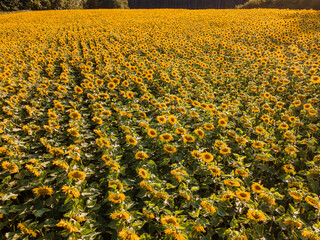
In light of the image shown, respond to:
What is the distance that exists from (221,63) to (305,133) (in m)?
5.12

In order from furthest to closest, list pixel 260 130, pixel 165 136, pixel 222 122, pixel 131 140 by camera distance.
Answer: pixel 222 122, pixel 260 130, pixel 165 136, pixel 131 140

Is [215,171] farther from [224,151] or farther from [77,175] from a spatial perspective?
[77,175]

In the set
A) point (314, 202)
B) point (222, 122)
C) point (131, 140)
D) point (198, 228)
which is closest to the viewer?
point (198, 228)

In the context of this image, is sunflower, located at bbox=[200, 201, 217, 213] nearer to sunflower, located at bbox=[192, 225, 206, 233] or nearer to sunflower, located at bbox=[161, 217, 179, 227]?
sunflower, located at bbox=[192, 225, 206, 233]

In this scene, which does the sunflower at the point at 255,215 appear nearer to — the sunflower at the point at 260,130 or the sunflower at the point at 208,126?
the sunflower at the point at 208,126

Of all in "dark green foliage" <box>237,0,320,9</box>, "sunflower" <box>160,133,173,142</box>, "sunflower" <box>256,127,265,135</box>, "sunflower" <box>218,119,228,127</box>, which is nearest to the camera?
"sunflower" <box>160,133,173,142</box>

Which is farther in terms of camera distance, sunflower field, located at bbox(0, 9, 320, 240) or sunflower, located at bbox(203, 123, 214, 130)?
sunflower, located at bbox(203, 123, 214, 130)

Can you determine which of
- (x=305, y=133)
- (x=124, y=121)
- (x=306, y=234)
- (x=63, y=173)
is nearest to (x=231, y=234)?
(x=306, y=234)

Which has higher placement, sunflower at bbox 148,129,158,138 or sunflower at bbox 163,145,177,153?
sunflower at bbox 148,129,158,138

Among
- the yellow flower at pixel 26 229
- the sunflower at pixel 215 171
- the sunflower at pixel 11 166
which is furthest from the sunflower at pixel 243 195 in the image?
the sunflower at pixel 11 166

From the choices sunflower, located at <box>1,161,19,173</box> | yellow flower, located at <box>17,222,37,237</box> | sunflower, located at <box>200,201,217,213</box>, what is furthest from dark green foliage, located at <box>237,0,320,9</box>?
yellow flower, located at <box>17,222,37,237</box>

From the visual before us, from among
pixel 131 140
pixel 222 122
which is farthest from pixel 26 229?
pixel 222 122

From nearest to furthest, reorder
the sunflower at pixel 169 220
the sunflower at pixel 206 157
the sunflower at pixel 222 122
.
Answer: the sunflower at pixel 169 220, the sunflower at pixel 206 157, the sunflower at pixel 222 122

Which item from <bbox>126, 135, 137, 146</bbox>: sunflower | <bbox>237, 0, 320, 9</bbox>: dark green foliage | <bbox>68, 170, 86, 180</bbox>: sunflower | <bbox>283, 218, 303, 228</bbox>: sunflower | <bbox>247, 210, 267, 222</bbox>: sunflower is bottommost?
<bbox>283, 218, 303, 228</bbox>: sunflower
